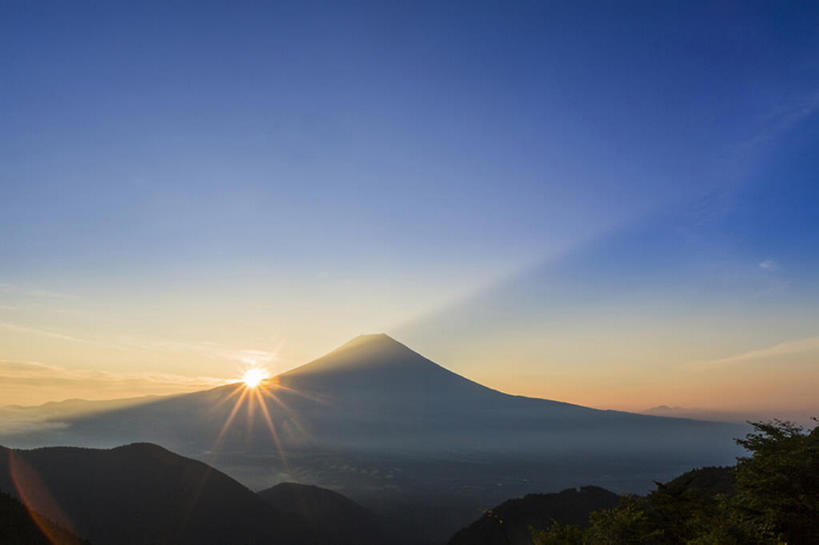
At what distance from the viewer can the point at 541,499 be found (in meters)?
59.3

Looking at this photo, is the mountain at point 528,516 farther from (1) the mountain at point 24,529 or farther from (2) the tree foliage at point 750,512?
(1) the mountain at point 24,529

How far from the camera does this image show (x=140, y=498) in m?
60.5

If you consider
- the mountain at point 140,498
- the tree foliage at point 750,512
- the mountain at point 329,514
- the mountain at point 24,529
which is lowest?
the mountain at point 329,514

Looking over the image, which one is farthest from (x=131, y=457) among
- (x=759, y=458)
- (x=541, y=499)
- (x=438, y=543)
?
(x=759, y=458)

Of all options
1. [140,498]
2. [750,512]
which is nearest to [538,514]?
[750,512]

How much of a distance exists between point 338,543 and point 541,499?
3082 centimetres

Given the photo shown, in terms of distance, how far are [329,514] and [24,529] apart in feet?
217

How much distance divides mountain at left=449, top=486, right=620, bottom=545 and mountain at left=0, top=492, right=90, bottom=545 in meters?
40.7

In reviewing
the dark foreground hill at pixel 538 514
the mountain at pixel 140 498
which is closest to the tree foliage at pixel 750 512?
the dark foreground hill at pixel 538 514

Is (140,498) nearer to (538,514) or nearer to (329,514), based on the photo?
(329,514)

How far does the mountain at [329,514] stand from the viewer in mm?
74137

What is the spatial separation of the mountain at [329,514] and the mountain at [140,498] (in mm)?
6338

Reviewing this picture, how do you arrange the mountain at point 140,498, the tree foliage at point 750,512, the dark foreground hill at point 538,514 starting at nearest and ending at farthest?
1. the tree foliage at point 750,512
2. the dark foreground hill at point 538,514
3. the mountain at point 140,498

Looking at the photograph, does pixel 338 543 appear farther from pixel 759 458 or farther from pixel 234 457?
pixel 234 457
